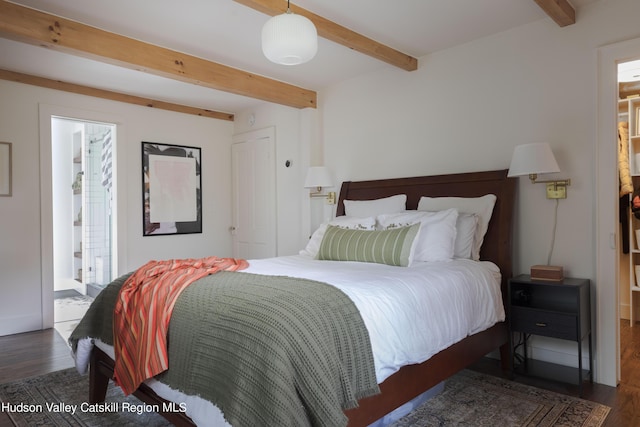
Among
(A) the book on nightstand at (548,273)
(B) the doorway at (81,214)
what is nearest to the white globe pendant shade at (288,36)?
(A) the book on nightstand at (548,273)

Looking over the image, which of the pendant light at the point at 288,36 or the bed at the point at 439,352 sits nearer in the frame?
the bed at the point at 439,352

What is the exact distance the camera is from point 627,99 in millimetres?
4055

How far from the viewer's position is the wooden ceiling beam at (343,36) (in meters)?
2.48

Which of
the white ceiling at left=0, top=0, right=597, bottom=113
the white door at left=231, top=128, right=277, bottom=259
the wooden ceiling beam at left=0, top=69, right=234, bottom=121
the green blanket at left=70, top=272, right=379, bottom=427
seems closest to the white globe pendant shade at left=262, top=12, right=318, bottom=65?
the white ceiling at left=0, top=0, right=597, bottom=113

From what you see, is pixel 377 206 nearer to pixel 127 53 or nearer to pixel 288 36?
pixel 288 36

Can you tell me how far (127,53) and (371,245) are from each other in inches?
92.2

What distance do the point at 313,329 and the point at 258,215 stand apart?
149 inches

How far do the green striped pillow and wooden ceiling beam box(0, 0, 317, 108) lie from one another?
1.74 m

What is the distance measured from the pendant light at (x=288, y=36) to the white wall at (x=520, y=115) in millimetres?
1842

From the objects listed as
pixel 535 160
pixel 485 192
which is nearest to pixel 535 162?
pixel 535 160

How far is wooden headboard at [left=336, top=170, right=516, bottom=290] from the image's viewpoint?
308 cm

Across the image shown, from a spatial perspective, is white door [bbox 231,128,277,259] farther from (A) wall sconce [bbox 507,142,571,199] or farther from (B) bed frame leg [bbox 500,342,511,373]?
(A) wall sconce [bbox 507,142,571,199]

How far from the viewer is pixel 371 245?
289cm

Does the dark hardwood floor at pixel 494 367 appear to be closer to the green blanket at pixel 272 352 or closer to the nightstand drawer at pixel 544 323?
the nightstand drawer at pixel 544 323
